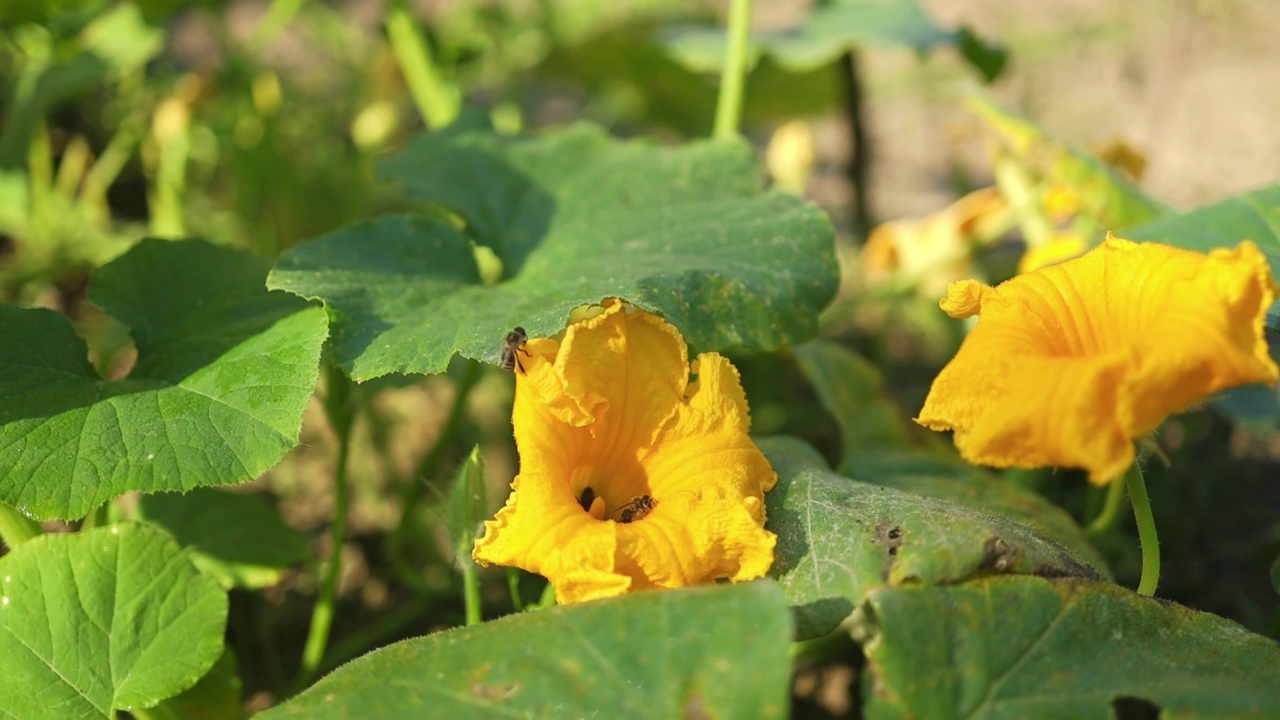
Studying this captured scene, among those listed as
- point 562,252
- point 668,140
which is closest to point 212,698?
point 562,252

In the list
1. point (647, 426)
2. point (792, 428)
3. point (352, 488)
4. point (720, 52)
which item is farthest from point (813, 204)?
point (352, 488)

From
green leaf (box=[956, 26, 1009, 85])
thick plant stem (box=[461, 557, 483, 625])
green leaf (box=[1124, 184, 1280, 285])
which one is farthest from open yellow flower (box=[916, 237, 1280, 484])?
green leaf (box=[956, 26, 1009, 85])

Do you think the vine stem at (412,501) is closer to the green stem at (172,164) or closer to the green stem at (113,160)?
the green stem at (172,164)

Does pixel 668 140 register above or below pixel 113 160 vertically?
below

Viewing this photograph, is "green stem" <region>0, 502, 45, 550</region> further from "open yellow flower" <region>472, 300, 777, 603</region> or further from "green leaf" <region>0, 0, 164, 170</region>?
"green leaf" <region>0, 0, 164, 170</region>

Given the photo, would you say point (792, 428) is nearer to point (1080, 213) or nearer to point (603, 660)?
point (1080, 213)

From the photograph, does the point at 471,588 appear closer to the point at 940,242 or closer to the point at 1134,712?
the point at 1134,712
